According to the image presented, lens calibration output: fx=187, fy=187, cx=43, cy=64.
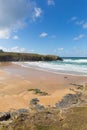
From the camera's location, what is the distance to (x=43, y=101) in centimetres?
1048

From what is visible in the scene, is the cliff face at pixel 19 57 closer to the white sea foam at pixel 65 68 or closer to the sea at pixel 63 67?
the sea at pixel 63 67

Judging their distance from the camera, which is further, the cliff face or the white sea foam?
the cliff face

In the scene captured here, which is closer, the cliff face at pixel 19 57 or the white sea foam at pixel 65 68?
the white sea foam at pixel 65 68

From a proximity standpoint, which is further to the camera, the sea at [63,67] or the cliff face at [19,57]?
the cliff face at [19,57]

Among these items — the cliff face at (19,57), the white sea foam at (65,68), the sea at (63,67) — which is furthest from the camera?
the cliff face at (19,57)

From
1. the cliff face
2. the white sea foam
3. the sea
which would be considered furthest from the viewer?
the cliff face

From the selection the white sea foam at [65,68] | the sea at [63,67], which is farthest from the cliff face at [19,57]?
the white sea foam at [65,68]

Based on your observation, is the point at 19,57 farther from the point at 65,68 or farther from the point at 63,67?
the point at 65,68

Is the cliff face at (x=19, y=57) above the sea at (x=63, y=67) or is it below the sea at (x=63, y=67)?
above

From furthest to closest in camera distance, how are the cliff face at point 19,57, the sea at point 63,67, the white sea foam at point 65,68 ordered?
the cliff face at point 19,57
the white sea foam at point 65,68
the sea at point 63,67

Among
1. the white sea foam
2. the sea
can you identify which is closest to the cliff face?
the sea

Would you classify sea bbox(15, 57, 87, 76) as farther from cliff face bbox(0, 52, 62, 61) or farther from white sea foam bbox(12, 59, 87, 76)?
cliff face bbox(0, 52, 62, 61)

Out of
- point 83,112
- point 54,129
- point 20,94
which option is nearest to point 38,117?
point 54,129

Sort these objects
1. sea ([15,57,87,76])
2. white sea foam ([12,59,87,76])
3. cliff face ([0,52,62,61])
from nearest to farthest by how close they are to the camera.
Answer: sea ([15,57,87,76]) → white sea foam ([12,59,87,76]) → cliff face ([0,52,62,61])
